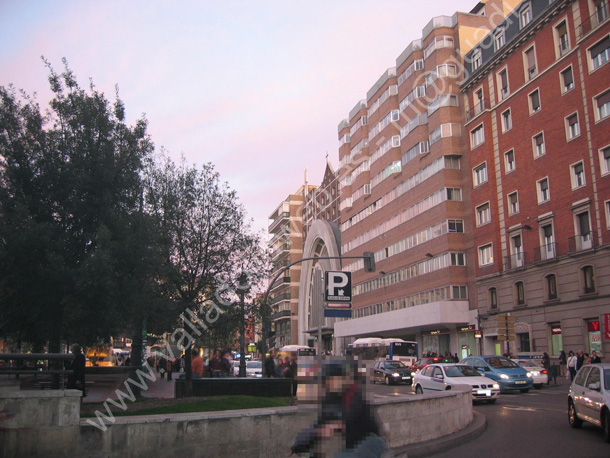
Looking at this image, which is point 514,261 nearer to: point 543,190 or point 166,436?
point 543,190

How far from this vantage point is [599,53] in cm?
3378

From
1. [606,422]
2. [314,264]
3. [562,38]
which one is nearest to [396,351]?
[562,38]

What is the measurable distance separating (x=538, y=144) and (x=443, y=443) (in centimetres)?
3308

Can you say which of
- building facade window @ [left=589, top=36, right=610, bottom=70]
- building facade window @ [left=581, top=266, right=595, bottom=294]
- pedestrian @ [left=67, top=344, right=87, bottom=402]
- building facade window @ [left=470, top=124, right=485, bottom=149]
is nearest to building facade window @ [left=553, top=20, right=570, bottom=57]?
building facade window @ [left=589, top=36, right=610, bottom=70]

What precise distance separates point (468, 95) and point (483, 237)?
12072 mm

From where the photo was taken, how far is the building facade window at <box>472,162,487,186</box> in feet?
150

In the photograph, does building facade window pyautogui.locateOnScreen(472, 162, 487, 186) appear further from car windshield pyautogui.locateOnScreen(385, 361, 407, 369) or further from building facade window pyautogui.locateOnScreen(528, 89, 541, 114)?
car windshield pyautogui.locateOnScreen(385, 361, 407, 369)

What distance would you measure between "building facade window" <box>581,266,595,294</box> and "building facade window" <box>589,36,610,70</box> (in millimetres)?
11531

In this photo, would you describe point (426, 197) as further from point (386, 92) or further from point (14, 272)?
point (14, 272)

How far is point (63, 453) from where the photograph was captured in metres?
7.37

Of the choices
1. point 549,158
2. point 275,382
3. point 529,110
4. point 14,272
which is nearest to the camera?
point 14,272

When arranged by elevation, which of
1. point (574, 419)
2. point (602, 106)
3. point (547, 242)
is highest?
point (602, 106)

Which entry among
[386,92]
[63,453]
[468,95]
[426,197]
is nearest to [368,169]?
[386,92]

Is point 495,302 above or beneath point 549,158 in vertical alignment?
beneath
